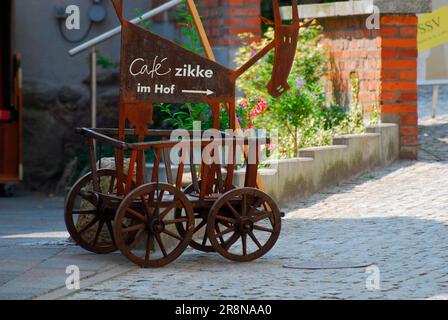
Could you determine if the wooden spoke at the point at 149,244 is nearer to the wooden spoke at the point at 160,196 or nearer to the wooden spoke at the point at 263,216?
the wooden spoke at the point at 160,196

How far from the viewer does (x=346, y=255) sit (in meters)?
7.77

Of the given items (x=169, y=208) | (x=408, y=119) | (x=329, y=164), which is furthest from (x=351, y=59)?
(x=169, y=208)

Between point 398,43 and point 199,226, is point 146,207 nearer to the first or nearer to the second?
point 199,226

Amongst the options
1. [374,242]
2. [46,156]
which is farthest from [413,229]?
[46,156]

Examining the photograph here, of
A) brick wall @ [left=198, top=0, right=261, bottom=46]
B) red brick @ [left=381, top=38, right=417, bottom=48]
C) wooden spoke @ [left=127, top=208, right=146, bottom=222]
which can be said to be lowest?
wooden spoke @ [left=127, top=208, right=146, bottom=222]

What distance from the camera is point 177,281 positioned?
6867 millimetres

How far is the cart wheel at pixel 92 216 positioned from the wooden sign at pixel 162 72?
2.48 feet

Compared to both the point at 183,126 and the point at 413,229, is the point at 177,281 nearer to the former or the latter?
the point at 413,229

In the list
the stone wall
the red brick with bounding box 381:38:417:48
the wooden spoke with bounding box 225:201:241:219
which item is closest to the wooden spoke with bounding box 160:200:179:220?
the wooden spoke with bounding box 225:201:241:219

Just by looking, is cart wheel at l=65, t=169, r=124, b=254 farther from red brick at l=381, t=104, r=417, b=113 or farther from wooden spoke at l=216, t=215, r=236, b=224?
red brick at l=381, t=104, r=417, b=113

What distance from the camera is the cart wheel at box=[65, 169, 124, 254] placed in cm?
769

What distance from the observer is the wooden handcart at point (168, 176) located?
24.1 feet
